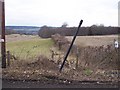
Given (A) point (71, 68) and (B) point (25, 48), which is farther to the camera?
(B) point (25, 48)

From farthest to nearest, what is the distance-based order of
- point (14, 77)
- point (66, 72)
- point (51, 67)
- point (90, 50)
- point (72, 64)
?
point (90, 50)
point (72, 64)
point (51, 67)
point (66, 72)
point (14, 77)

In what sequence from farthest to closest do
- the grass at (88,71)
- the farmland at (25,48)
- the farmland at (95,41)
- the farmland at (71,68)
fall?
the farmland at (95,41), the farmland at (25,48), the grass at (88,71), the farmland at (71,68)

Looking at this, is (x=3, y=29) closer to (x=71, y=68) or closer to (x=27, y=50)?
(x=71, y=68)

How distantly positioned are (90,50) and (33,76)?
504cm

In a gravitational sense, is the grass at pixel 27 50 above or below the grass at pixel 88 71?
above

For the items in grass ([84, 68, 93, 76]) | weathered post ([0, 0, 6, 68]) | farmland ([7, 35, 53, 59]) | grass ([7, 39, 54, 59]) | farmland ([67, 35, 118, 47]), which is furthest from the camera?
farmland ([67, 35, 118, 47])

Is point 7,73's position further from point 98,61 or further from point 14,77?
point 98,61

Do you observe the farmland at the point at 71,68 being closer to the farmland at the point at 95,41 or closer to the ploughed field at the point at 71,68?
the ploughed field at the point at 71,68

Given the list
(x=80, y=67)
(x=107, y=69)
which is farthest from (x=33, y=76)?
(x=107, y=69)

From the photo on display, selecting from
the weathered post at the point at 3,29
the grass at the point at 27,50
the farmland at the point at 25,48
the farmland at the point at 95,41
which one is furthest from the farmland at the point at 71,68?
the farmland at the point at 95,41

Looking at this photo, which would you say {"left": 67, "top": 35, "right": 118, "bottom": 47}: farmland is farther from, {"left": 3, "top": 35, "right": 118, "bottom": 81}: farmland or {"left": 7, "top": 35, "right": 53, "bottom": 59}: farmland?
{"left": 3, "top": 35, "right": 118, "bottom": 81}: farmland

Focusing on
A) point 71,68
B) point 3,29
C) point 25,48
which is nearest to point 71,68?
point 71,68

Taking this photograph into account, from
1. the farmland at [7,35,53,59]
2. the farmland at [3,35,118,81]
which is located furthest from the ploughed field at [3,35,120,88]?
the farmland at [7,35,53,59]

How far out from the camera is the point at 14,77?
1111cm
